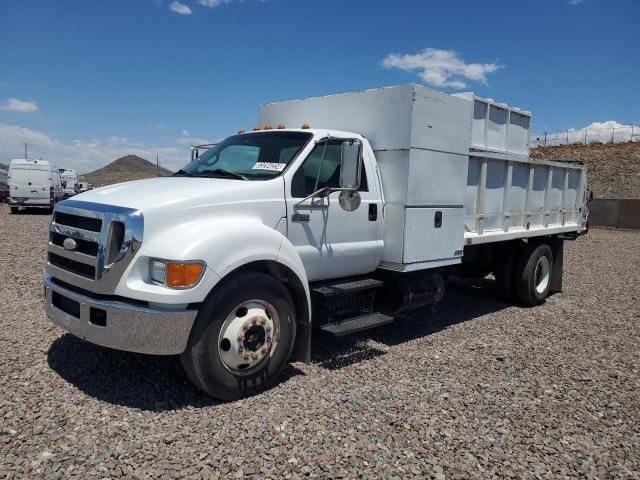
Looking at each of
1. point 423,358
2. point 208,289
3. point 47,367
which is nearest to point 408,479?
point 208,289

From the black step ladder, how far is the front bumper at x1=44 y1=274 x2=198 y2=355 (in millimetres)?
1542

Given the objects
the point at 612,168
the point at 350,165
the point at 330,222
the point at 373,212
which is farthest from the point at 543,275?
the point at 612,168

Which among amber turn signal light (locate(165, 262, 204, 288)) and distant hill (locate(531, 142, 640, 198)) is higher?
distant hill (locate(531, 142, 640, 198))

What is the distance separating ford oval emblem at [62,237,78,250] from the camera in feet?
13.5

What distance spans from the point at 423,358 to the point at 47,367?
3686 mm

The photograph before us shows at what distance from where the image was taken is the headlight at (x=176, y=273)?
3.72 meters

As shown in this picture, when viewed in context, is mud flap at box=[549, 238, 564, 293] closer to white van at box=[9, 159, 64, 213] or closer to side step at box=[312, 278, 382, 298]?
side step at box=[312, 278, 382, 298]

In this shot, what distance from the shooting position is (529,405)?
14.4 feet

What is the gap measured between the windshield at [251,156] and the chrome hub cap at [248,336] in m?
1.24

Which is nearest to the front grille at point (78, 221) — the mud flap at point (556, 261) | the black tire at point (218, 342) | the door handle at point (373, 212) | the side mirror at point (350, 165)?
the black tire at point (218, 342)

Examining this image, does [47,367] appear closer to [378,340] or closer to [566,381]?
[378,340]

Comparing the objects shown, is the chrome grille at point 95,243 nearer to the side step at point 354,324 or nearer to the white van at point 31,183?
the side step at point 354,324

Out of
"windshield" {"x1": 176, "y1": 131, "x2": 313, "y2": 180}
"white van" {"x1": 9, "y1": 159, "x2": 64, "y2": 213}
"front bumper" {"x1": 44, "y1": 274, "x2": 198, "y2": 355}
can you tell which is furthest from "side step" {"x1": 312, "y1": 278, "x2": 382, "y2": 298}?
"white van" {"x1": 9, "y1": 159, "x2": 64, "y2": 213}

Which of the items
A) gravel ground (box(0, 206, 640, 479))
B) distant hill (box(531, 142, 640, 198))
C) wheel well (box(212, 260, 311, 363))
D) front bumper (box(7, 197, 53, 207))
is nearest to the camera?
gravel ground (box(0, 206, 640, 479))
